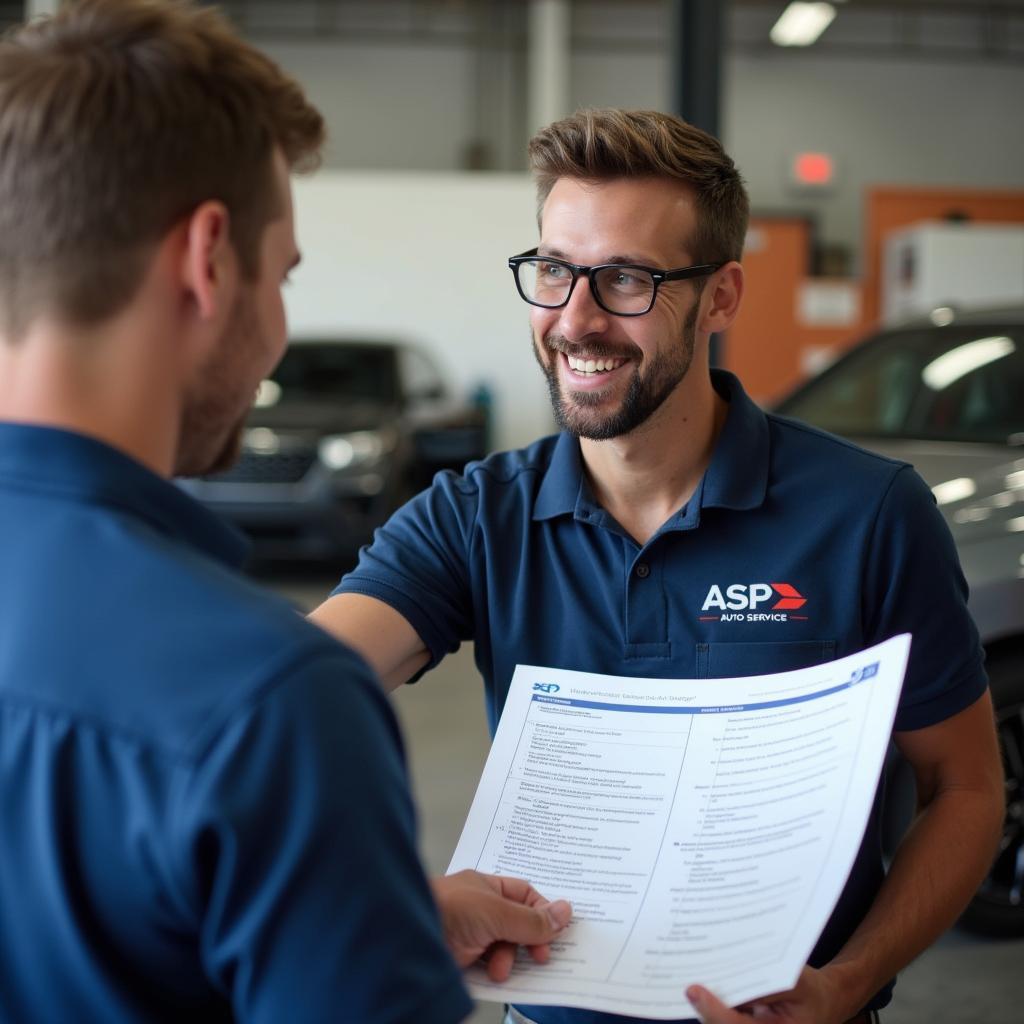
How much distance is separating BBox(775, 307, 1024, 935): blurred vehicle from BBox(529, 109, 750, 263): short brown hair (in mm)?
1625

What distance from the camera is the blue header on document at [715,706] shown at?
3.92 feet

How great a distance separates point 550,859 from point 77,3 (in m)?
0.83

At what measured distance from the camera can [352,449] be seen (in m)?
7.26

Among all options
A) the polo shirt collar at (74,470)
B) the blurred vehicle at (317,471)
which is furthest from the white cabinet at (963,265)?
the polo shirt collar at (74,470)

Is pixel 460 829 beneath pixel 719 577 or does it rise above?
beneath

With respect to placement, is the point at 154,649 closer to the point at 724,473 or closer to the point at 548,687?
the point at 548,687

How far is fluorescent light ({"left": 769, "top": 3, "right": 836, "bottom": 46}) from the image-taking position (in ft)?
41.8

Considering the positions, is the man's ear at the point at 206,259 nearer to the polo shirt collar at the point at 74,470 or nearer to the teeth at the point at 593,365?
the polo shirt collar at the point at 74,470

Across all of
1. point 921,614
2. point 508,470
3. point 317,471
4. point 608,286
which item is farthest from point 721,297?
point 317,471

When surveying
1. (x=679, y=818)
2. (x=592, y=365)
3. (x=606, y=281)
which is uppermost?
(x=606, y=281)

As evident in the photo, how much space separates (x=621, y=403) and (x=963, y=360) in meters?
2.76

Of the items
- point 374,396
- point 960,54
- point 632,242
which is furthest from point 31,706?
point 960,54

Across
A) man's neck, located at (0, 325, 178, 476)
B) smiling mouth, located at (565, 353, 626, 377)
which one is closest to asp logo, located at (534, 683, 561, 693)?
smiling mouth, located at (565, 353, 626, 377)

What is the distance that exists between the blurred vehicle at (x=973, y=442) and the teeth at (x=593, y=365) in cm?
169
